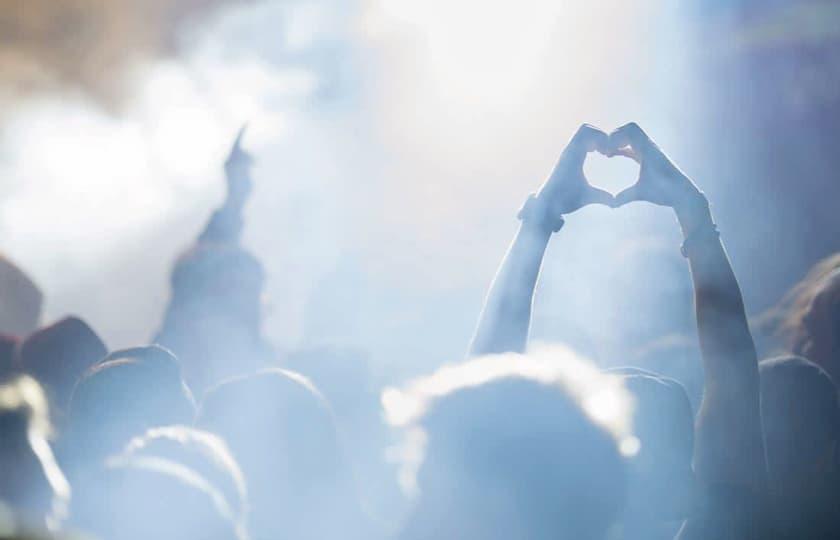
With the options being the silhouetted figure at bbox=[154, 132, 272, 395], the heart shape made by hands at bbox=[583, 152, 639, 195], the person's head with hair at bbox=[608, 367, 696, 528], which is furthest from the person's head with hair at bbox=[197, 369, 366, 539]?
the heart shape made by hands at bbox=[583, 152, 639, 195]

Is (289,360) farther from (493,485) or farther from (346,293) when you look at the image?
(346,293)

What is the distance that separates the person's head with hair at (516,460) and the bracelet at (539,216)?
71 centimetres

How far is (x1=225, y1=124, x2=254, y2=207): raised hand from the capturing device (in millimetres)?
4715

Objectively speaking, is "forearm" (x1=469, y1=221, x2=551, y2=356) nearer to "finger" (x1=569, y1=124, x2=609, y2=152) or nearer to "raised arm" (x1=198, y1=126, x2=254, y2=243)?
"finger" (x1=569, y1=124, x2=609, y2=152)

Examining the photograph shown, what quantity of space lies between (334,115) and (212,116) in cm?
157

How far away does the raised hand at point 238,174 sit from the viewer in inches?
186

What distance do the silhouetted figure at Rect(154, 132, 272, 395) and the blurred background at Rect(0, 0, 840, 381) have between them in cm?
132

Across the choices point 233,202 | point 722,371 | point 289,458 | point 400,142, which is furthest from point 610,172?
point 289,458

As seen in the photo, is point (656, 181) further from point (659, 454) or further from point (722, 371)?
point (659, 454)

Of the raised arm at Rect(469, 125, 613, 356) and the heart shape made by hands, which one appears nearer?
the raised arm at Rect(469, 125, 613, 356)

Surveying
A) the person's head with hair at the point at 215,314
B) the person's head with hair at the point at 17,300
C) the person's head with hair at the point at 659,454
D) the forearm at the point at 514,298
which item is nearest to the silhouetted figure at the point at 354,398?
the person's head with hair at the point at 215,314

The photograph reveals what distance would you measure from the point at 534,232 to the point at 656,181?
275 mm

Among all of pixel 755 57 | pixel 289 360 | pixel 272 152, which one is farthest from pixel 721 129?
pixel 289 360

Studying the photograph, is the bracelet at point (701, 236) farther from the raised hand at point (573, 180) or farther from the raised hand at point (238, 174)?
the raised hand at point (238, 174)
